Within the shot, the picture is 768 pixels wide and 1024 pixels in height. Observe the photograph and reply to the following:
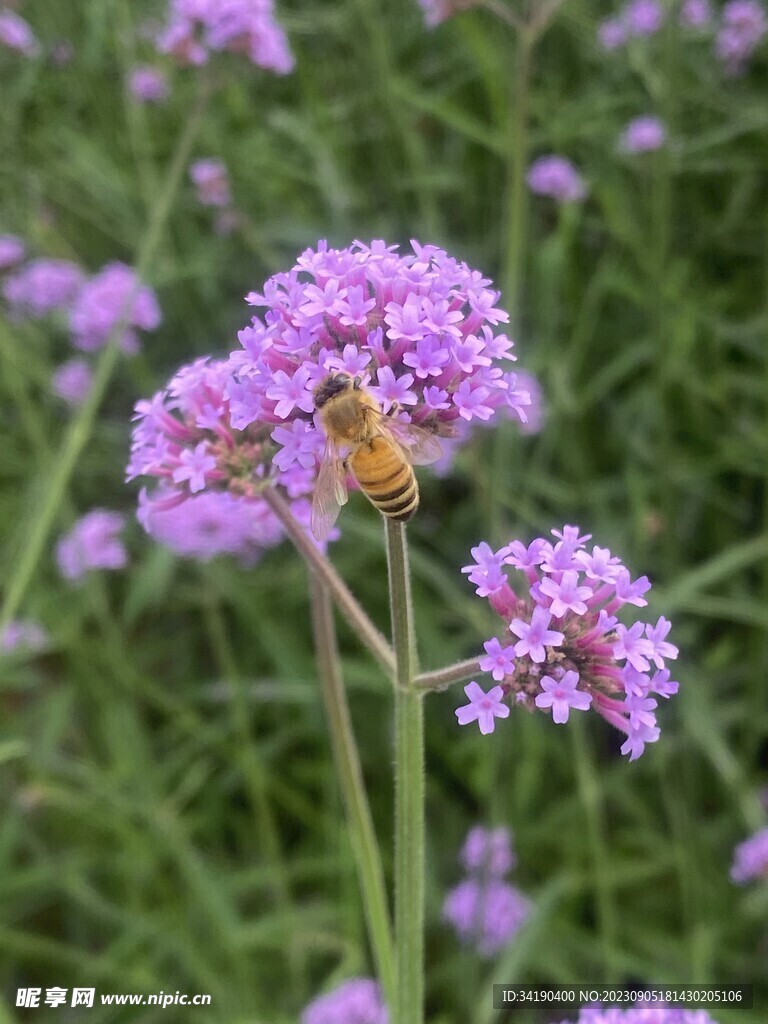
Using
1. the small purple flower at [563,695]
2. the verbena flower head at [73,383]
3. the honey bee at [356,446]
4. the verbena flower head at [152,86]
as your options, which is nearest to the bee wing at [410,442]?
the honey bee at [356,446]

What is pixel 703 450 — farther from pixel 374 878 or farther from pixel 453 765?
pixel 374 878

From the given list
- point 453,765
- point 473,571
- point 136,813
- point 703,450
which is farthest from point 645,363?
point 473,571

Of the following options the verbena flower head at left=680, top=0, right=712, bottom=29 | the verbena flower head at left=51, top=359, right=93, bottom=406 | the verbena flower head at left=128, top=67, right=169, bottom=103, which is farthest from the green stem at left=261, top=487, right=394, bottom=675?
the verbena flower head at left=128, top=67, right=169, bottom=103

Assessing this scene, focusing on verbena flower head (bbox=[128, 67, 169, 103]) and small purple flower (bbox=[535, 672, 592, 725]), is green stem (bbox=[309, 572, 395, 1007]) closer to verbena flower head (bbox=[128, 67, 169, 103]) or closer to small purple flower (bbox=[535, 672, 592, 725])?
small purple flower (bbox=[535, 672, 592, 725])

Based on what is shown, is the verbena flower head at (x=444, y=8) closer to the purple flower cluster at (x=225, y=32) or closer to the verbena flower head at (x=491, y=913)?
the purple flower cluster at (x=225, y=32)

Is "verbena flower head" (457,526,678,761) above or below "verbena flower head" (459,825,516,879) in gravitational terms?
below
